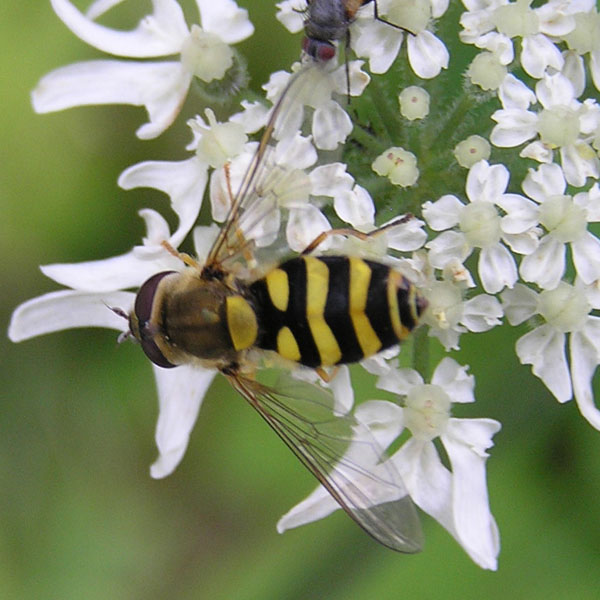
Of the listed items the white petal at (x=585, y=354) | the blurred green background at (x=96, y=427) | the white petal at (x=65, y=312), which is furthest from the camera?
the blurred green background at (x=96, y=427)

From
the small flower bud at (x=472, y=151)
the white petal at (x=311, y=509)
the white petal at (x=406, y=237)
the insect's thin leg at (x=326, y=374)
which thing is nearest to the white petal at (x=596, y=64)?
the small flower bud at (x=472, y=151)

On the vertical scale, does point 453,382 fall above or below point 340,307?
below

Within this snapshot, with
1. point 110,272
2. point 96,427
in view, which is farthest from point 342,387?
A: point 96,427

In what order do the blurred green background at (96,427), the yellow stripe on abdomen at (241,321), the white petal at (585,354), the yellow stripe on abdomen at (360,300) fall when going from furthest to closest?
1. the blurred green background at (96,427)
2. the white petal at (585,354)
3. the yellow stripe on abdomen at (241,321)
4. the yellow stripe on abdomen at (360,300)

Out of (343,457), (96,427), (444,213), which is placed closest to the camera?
(343,457)

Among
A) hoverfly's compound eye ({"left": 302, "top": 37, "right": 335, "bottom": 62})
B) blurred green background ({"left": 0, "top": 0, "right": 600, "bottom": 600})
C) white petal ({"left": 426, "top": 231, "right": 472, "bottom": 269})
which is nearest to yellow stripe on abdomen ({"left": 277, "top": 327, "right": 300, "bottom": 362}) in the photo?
white petal ({"left": 426, "top": 231, "right": 472, "bottom": 269})

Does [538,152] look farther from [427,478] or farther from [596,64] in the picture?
[427,478]

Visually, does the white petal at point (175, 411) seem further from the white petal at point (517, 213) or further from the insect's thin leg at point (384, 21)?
the insect's thin leg at point (384, 21)
